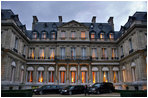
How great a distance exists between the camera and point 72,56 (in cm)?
2816

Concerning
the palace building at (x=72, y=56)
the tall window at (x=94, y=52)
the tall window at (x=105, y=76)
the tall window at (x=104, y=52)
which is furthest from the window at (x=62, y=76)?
the tall window at (x=104, y=52)

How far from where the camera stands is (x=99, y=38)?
30141 mm

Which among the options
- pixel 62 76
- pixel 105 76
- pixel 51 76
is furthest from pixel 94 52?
pixel 51 76

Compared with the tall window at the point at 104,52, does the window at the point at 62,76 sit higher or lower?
lower

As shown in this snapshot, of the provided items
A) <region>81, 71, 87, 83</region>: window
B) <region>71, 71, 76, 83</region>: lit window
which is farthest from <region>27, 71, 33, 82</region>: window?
<region>81, 71, 87, 83</region>: window

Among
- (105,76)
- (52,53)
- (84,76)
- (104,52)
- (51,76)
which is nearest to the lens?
(84,76)

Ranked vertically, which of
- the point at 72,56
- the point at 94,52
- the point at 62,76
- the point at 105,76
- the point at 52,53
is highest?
the point at 94,52

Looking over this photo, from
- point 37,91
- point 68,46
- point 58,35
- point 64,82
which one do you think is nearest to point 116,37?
point 68,46

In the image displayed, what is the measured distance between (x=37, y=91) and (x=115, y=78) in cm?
1700

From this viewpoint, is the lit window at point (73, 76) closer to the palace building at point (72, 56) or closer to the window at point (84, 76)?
the palace building at point (72, 56)

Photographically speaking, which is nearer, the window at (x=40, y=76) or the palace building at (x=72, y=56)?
the palace building at (x=72, y=56)

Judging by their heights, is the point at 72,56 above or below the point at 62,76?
above

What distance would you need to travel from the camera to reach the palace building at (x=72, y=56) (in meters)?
24.2

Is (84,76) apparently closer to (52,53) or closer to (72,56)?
(72,56)
